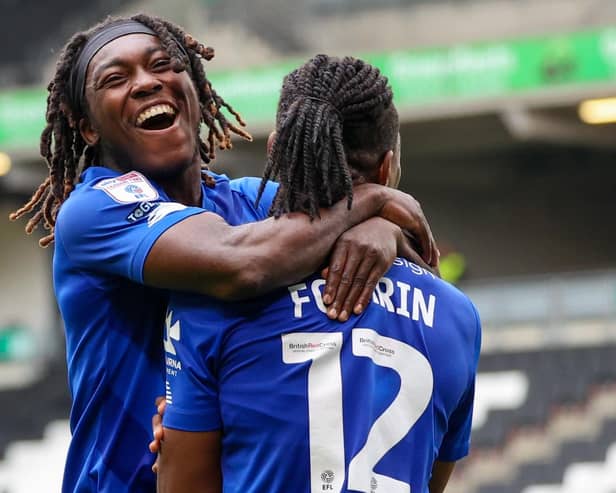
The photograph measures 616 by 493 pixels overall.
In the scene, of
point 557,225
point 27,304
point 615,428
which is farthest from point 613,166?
point 615,428

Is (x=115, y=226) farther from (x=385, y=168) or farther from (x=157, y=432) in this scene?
(x=385, y=168)

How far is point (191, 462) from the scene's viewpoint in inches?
118

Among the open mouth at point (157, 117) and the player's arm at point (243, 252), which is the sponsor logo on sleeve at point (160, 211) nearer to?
the player's arm at point (243, 252)

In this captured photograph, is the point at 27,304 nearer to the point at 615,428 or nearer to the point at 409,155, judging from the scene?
the point at 409,155

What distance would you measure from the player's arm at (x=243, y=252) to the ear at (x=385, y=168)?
7 centimetres

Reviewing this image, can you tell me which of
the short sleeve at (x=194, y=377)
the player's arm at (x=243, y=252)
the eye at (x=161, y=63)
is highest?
the eye at (x=161, y=63)

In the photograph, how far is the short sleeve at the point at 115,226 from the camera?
3076 mm

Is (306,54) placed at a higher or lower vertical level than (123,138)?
higher

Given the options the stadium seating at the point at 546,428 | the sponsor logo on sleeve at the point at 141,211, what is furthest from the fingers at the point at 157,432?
the stadium seating at the point at 546,428

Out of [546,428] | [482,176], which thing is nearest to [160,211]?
[546,428]

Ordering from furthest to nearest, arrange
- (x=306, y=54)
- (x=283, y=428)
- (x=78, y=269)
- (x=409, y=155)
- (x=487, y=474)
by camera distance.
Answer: (x=409, y=155) → (x=306, y=54) → (x=487, y=474) → (x=78, y=269) → (x=283, y=428)

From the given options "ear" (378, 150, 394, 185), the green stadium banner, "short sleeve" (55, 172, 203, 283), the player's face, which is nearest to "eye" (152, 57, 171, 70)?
the player's face

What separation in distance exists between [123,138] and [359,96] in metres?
0.64

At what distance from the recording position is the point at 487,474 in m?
12.4
